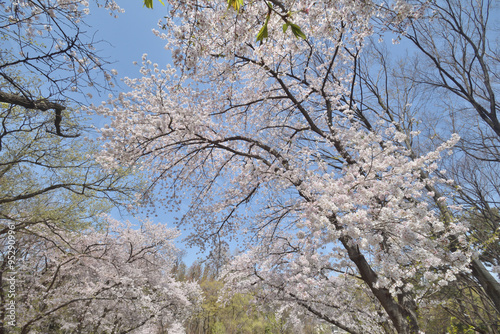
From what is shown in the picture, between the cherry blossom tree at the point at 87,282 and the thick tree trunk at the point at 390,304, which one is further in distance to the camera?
the cherry blossom tree at the point at 87,282

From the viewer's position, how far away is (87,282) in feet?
27.5

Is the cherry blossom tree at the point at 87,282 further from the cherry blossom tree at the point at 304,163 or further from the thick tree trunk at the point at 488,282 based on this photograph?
the thick tree trunk at the point at 488,282

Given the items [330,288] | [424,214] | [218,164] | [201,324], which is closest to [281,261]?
[330,288]

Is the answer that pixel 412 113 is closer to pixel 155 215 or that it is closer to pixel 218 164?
pixel 218 164

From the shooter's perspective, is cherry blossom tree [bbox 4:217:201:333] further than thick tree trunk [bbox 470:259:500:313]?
Yes

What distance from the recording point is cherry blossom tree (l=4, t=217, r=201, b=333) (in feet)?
18.8

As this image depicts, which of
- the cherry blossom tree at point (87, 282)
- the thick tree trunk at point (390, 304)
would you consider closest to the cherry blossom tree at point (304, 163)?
the thick tree trunk at point (390, 304)

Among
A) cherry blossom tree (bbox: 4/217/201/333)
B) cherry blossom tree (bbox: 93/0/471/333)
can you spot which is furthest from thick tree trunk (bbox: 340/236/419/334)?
cherry blossom tree (bbox: 4/217/201/333)

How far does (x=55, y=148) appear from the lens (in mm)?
6105

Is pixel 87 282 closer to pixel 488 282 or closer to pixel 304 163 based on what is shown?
pixel 304 163

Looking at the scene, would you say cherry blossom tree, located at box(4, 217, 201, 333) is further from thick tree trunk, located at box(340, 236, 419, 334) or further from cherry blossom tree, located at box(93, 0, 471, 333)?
thick tree trunk, located at box(340, 236, 419, 334)

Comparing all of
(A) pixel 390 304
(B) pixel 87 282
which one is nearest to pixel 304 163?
(A) pixel 390 304

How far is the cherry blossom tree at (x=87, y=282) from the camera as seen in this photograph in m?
5.72

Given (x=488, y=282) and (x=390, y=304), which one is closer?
(x=390, y=304)
